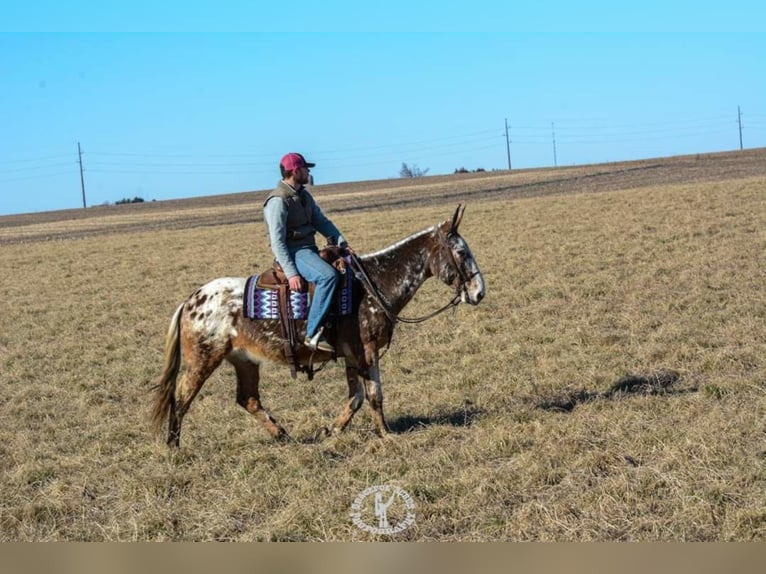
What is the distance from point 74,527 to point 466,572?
122 inches

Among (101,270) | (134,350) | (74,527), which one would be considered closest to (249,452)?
(74,527)

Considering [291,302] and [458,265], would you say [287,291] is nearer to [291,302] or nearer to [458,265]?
[291,302]

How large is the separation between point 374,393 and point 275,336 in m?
1.14

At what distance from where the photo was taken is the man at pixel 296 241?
769 cm

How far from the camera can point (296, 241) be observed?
26.3 ft

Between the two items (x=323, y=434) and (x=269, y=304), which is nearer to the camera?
(x=269, y=304)

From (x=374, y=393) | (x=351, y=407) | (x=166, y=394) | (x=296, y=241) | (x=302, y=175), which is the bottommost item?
(x=351, y=407)

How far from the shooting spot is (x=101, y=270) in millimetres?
24719

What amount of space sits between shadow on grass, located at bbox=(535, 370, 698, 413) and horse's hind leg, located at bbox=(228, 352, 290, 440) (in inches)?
112

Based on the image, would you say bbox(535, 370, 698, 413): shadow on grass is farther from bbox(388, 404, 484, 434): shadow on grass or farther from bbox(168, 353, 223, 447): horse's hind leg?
bbox(168, 353, 223, 447): horse's hind leg

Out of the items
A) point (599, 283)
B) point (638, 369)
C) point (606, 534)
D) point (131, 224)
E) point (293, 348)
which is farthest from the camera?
point (131, 224)

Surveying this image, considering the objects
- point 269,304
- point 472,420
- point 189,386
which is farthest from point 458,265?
point 189,386

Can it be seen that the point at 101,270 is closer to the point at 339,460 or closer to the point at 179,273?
the point at 179,273

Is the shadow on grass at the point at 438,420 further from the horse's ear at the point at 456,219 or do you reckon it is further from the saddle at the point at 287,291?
the horse's ear at the point at 456,219
